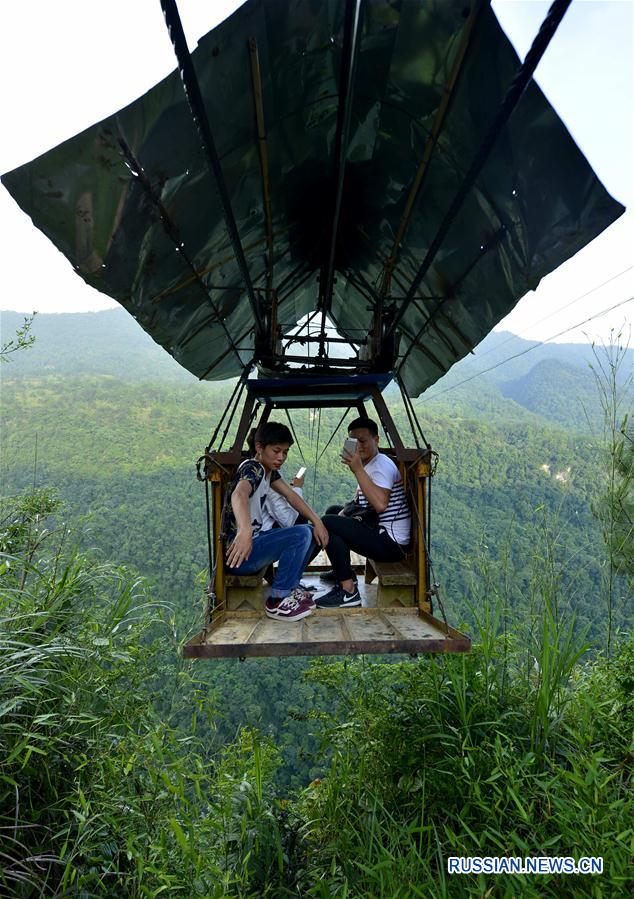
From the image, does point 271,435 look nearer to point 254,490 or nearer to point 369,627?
point 254,490

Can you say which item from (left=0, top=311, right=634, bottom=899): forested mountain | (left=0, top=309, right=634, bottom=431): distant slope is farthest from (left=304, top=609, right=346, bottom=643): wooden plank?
(left=0, top=309, right=634, bottom=431): distant slope

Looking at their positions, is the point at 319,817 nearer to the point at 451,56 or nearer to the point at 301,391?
the point at 301,391

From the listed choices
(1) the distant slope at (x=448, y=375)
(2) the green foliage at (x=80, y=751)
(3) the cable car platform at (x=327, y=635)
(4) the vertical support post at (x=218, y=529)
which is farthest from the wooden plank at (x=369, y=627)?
(1) the distant slope at (x=448, y=375)

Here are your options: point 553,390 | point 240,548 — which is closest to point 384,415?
point 240,548

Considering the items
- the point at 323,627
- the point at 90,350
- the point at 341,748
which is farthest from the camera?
the point at 90,350

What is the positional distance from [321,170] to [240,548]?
2234 millimetres

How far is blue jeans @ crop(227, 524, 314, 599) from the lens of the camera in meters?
2.76

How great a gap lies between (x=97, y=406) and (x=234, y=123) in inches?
2008

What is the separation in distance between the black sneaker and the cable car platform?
8cm

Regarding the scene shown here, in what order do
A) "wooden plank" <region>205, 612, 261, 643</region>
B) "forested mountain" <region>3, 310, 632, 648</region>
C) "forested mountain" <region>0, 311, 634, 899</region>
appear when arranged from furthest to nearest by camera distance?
"forested mountain" <region>3, 310, 632, 648</region> → "forested mountain" <region>0, 311, 634, 899</region> → "wooden plank" <region>205, 612, 261, 643</region>

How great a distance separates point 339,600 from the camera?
2.95 m

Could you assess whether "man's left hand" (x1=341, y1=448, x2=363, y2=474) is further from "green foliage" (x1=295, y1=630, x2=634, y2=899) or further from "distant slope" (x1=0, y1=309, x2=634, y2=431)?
"distant slope" (x1=0, y1=309, x2=634, y2=431)

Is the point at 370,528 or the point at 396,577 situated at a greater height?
the point at 370,528

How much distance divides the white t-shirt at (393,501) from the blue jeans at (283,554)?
0.49 metres
